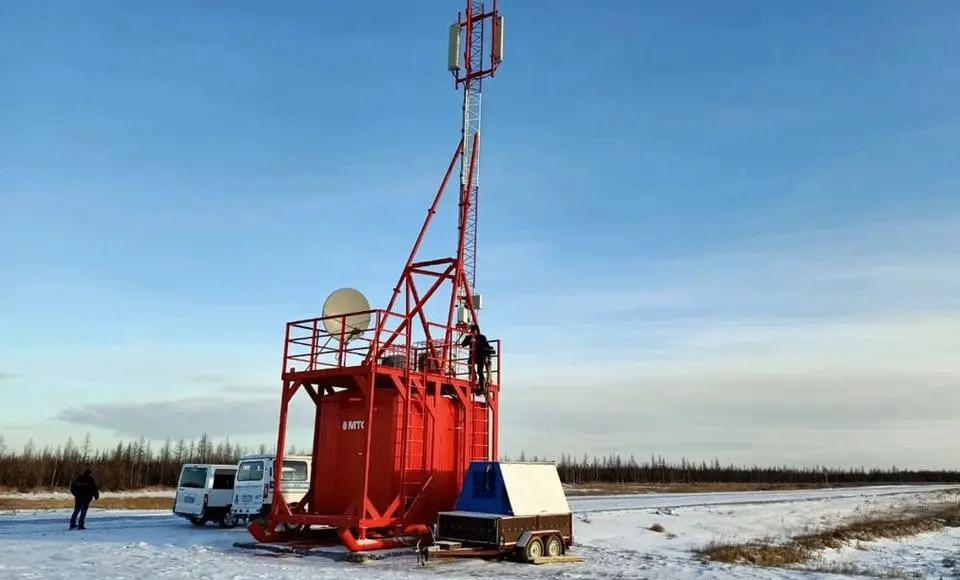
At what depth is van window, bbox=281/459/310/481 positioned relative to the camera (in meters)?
26.3

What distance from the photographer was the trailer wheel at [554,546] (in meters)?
18.7

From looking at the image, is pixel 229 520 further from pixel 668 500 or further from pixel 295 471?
pixel 668 500

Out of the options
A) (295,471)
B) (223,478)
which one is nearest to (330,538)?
(295,471)

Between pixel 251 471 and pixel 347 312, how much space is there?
8.32 meters

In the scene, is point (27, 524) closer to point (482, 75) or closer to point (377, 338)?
point (377, 338)

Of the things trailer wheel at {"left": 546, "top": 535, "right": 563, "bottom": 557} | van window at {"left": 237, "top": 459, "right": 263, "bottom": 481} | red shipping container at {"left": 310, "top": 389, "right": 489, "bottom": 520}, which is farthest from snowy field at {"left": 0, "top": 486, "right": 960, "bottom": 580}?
red shipping container at {"left": 310, "top": 389, "right": 489, "bottom": 520}

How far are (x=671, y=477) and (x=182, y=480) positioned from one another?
429 ft

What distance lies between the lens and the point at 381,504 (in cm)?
2061

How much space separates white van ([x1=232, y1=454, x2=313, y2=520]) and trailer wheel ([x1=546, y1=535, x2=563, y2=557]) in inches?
421

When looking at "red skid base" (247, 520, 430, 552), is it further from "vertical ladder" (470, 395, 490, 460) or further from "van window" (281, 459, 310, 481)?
"van window" (281, 459, 310, 481)

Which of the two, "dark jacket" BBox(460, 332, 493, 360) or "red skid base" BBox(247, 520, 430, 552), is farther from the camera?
"dark jacket" BBox(460, 332, 493, 360)

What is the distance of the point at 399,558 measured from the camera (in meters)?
18.5

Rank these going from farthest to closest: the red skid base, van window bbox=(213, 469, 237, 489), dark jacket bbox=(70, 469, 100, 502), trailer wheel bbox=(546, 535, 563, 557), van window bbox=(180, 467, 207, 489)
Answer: van window bbox=(213, 469, 237, 489)
van window bbox=(180, 467, 207, 489)
dark jacket bbox=(70, 469, 100, 502)
the red skid base
trailer wheel bbox=(546, 535, 563, 557)

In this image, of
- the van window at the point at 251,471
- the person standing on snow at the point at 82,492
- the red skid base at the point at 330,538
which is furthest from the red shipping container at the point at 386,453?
the person standing on snow at the point at 82,492
